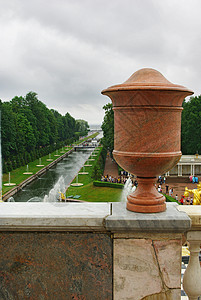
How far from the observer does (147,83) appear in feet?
9.63

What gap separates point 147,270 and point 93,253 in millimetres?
542

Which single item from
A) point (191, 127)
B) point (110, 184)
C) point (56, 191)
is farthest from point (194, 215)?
point (191, 127)

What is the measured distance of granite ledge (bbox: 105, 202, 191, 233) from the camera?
304cm

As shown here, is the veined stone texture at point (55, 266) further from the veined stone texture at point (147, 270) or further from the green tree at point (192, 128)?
the green tree at point (192, 128)

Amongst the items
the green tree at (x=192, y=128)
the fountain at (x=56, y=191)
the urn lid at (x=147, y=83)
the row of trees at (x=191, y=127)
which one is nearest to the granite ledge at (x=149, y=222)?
the urn lid at (x=147, y=83)

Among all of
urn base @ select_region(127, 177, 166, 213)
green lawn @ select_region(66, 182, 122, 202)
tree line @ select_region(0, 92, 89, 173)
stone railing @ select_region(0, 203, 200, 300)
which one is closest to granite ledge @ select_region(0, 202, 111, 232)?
stone railing @ select_region(0, 203, 200, 300)

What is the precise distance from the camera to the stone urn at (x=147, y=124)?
2.96m

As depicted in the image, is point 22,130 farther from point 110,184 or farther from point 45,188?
point 110,184

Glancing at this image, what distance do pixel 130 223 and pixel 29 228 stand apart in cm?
99

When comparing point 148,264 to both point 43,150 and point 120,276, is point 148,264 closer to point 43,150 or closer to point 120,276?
point 120,276

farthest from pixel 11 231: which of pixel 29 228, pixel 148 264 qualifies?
pixel 148 264

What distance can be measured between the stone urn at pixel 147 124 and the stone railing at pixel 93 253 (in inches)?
10.4

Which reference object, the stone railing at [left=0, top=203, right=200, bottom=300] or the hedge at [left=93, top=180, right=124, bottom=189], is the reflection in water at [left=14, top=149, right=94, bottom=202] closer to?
the hedge at [left=93, top=180, right=124, bottom=189]

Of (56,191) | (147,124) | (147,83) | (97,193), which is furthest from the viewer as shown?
(56,191)
